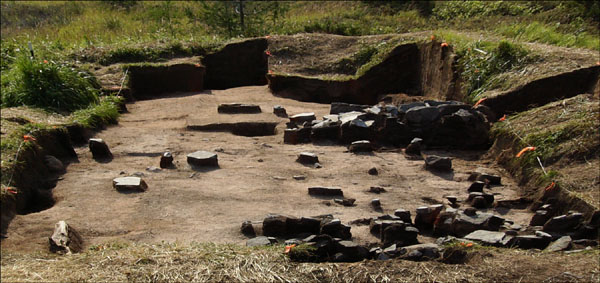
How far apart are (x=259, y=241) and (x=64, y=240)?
4.07 ft

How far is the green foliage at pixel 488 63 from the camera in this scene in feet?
25.9

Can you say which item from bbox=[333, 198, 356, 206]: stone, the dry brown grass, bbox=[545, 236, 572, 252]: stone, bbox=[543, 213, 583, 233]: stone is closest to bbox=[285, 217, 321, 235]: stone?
the dry brown grass

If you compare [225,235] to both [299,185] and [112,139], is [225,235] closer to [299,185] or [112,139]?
[299,185]

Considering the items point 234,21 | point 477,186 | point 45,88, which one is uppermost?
point 234,21

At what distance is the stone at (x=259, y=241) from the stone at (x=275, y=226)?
0.45 feet

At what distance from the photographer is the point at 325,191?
17.1ft

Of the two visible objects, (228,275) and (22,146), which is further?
(22,146)

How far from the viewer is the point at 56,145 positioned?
19.9 feet

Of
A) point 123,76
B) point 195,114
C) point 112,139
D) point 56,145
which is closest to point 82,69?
point 123,76

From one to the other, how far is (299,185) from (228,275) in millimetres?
2185

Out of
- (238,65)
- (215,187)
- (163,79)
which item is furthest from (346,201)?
(238,65)

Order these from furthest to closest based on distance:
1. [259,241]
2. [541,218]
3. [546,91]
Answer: [546,91]
[541,218]
[259,241]

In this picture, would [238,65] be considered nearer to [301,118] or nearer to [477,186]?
[301,118]

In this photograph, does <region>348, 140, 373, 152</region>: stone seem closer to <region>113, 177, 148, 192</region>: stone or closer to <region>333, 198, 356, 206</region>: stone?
<region>333, 198, 356, 206</region>: stone
